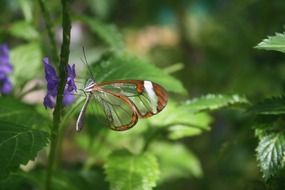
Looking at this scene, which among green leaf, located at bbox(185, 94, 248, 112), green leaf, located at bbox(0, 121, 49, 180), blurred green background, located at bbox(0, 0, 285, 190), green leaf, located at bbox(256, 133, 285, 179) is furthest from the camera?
blurred green background, located at bbox(0, 0, 285, 190)

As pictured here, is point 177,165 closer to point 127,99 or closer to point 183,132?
point 183,132

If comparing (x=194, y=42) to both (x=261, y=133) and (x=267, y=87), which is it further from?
(x=261, y=133)

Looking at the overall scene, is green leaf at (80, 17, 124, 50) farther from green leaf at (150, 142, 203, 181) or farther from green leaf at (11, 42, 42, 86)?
green leaf at (150, 142, 203, 181)

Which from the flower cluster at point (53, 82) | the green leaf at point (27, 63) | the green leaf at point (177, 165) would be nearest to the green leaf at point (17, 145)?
the flower cluster at point (53, 82)

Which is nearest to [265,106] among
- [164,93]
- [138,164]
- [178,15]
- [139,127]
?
[164,93]

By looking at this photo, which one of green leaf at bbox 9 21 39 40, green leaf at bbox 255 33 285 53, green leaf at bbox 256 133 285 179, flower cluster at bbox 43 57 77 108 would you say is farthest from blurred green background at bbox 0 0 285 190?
flower cluster at bbox 43 57 77 108
